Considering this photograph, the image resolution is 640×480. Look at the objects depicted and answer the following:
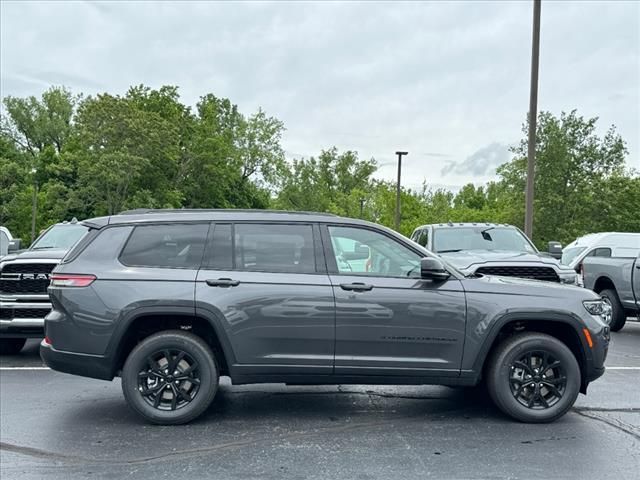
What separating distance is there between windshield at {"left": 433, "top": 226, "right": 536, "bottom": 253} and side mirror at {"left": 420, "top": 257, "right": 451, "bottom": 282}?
A: 5607 mm

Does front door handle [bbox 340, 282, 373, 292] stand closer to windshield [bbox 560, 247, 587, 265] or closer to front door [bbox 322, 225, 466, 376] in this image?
front door [bbox 322, 225, 466, 376]

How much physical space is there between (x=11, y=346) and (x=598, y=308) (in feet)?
24.9

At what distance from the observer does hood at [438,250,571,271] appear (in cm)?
957

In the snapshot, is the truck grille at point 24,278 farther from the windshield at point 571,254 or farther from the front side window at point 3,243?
the windshield at point 571,254

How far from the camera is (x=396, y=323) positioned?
5.55 m

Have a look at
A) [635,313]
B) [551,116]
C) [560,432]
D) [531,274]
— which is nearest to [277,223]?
[560,432]

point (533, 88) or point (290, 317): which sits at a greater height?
point (533, 88)

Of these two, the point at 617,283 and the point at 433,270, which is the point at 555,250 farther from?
the point at 433,270

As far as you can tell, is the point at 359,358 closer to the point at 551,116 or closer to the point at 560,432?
the point at 560,432

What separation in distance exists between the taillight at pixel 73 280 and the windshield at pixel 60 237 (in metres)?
4.57

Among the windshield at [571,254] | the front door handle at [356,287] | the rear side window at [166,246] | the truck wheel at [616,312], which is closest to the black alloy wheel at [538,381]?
the front door handle at [356,287]

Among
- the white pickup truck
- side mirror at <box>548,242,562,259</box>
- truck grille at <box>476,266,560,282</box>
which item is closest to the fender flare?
truck grille at <box>476,266,560,282</box>

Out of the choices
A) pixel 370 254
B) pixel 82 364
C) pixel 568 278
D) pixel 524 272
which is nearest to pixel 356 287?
pixel 370 254

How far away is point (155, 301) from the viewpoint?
5.48 meters
